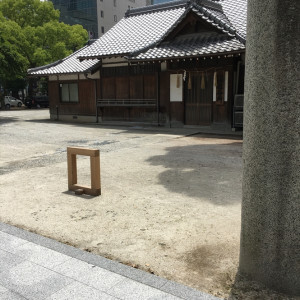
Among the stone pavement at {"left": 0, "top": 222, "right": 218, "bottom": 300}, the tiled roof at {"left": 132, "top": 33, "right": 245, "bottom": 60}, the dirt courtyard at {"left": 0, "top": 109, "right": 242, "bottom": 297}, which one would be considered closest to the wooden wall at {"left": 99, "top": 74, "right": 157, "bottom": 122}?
the tiled roof at {"left": 132, "top": 33, "right": 245, "bottom": 60}

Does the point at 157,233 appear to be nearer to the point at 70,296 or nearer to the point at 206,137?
the point at 70,296

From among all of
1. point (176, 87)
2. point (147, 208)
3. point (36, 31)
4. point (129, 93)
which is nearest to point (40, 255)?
point (147, 208)

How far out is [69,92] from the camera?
66.9 ft

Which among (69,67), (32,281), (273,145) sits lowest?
(32,281)

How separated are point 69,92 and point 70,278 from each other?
734 inches

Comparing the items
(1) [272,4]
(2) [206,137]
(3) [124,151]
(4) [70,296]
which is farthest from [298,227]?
(2) [206,137]

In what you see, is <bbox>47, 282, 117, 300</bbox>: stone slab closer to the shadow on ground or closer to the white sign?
the shadow on ground

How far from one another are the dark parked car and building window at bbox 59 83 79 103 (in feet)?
53.1

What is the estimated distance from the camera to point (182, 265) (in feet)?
10.4

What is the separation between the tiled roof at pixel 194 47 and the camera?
12.6 meters

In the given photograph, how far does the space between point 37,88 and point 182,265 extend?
43051 millimetres

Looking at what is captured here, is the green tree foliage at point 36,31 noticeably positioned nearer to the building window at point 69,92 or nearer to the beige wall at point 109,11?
the building window at point 69,92

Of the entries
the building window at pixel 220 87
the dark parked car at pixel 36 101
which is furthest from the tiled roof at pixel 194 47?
the dark parked car at pixel 36 101

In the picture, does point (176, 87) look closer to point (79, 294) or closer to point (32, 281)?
point (32, 281)
